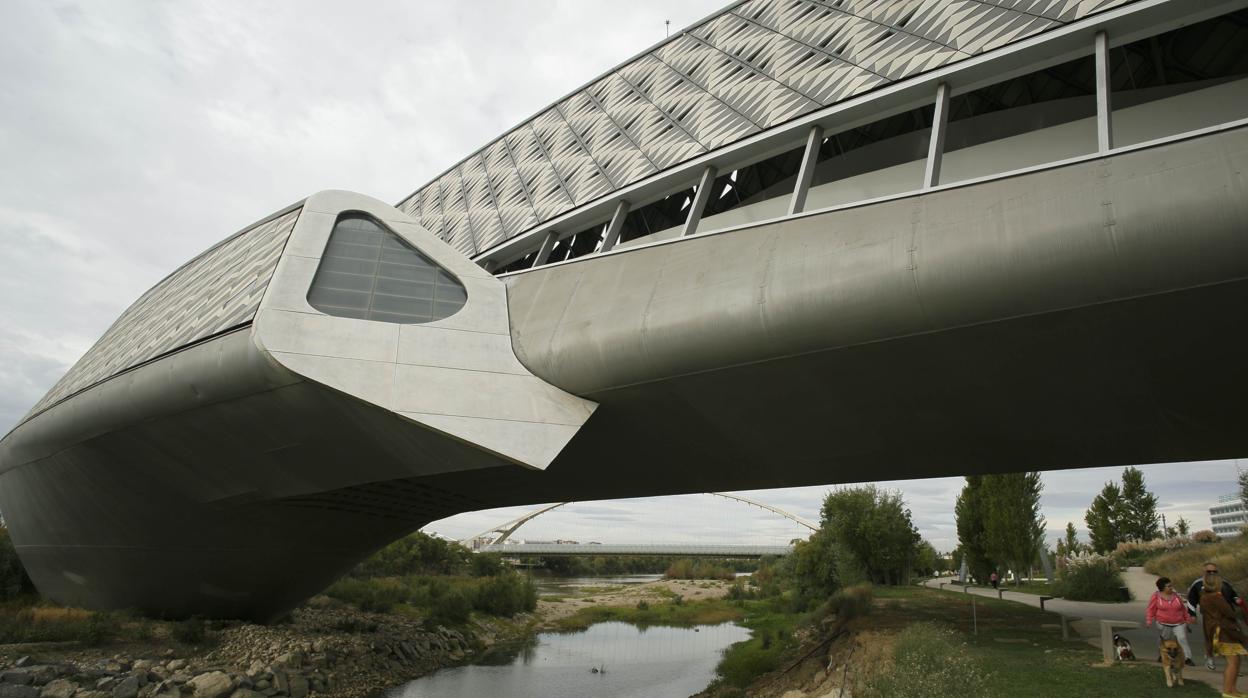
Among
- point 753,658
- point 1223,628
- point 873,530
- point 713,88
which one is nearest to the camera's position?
point 1223,628

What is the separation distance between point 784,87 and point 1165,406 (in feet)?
26.9

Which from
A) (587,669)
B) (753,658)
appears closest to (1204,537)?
(753,658)

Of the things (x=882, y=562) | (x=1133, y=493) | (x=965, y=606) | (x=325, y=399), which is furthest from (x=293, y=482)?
(x=1133, y=493)

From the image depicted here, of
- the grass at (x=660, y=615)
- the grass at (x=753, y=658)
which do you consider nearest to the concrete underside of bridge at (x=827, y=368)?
the grass at (x=753, y=658)

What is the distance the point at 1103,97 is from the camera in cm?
907

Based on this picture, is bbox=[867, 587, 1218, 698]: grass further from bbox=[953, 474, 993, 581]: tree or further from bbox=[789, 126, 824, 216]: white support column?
bbox=[953, 474, 993, 581]: tree

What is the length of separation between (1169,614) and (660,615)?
47.0 m

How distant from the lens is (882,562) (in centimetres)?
3588

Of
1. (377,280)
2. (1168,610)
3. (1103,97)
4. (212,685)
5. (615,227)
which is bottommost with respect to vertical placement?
(212,685)

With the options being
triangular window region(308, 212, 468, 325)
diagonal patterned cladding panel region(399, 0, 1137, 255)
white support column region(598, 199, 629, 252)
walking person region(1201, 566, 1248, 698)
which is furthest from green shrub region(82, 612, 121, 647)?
walking person region(1201, 566, 1248, 698)

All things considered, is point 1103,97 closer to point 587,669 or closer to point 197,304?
point 197,304

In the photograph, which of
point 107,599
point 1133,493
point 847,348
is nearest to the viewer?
point 847,348

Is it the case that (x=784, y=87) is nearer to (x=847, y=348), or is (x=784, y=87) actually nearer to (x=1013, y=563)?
(x=847, y=348)

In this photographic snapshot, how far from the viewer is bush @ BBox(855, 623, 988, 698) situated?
28.8 feet
